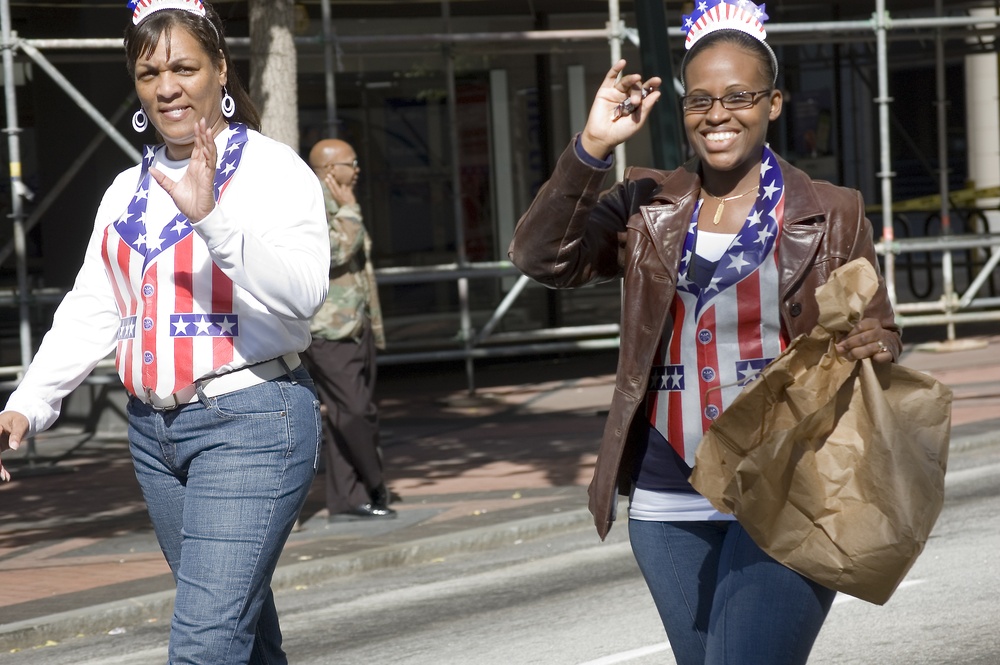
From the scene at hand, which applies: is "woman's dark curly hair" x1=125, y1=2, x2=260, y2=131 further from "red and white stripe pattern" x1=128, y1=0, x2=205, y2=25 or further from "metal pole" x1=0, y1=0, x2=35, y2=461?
Answer: "metal pole" x1=0, y1=0, x2=35, y2=461

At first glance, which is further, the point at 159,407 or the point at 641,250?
the point at 159,407

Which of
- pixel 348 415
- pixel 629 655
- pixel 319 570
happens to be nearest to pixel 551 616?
pixel 629 655

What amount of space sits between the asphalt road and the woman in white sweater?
8.71ft

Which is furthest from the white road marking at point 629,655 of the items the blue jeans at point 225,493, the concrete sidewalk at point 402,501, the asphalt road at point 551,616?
the blue jeans at point 225,493

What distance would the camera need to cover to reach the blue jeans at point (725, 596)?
288 cm

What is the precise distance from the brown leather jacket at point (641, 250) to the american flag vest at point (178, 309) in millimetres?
638

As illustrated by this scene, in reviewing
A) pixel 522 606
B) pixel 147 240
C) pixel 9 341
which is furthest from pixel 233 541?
pixel 9 341

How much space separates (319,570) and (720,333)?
4789mm

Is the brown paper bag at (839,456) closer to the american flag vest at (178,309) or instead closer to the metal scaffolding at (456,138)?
the american flag vest at (178,309)

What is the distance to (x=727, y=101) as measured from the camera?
3.06 meters

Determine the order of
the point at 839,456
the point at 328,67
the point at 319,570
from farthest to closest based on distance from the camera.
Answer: the point at 328,67, the point at 319,570, the point at 839,456

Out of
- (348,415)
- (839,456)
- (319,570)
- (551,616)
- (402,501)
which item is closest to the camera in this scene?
(839,456)

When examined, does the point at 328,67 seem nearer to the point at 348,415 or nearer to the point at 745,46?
the point at 348,415

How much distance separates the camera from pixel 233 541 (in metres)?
3.10
